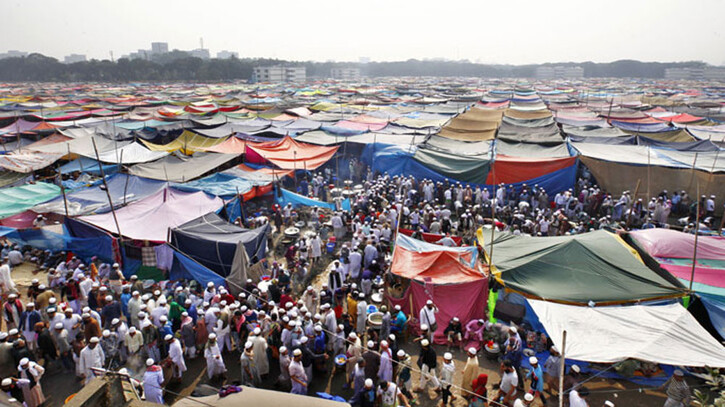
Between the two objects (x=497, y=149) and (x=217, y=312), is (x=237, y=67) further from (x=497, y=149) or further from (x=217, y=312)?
(x=217, y=312)

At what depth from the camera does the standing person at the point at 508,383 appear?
614 centimetres

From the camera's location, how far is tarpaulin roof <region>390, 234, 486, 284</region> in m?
8.34

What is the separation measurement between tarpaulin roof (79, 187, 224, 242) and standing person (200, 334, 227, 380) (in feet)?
14.4

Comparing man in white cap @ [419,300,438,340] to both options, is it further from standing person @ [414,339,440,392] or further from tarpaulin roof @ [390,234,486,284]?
standing person @ [414,339,440,392]

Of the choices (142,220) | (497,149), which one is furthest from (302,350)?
(497,149)

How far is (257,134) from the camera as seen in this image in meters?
23.8

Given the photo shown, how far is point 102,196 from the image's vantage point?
1317cm

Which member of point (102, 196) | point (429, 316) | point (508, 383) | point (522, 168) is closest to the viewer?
point (508, 383)

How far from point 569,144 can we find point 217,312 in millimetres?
16686

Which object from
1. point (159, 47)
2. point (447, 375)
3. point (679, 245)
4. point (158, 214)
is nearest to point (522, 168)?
point (679, 245)

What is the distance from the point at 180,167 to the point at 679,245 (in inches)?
654

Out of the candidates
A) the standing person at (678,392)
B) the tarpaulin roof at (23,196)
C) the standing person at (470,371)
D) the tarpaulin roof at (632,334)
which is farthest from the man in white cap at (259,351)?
the tarpaulin roof at (23,196)

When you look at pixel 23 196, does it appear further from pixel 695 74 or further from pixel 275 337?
pixel 695 74

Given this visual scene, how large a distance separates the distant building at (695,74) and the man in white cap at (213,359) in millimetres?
157117
